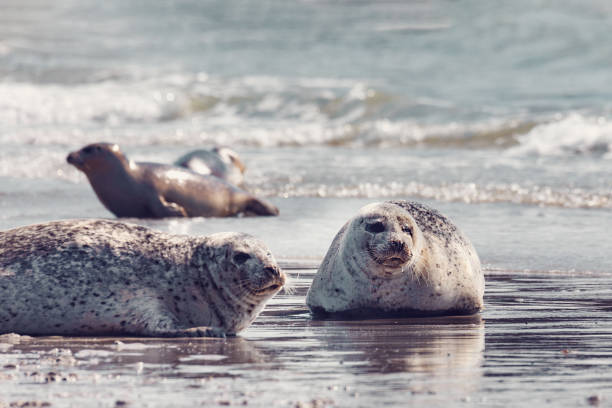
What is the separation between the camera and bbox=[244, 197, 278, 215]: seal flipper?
34.1ft

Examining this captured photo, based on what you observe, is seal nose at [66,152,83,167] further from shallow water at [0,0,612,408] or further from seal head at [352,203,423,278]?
seal head at [352,203,423,278]

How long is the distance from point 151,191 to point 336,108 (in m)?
10.6

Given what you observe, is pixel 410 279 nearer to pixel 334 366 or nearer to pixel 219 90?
pixel 334 366

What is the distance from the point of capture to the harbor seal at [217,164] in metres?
12.6

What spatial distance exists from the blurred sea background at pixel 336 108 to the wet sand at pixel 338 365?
2443 millimetres

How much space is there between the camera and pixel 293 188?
12.4 m

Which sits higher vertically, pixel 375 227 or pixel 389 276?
pixel 375 227

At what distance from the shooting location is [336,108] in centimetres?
2100

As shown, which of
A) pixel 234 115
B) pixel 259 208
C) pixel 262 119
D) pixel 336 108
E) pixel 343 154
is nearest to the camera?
pixel 259 208

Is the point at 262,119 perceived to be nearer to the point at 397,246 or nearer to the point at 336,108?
the point at 336,108

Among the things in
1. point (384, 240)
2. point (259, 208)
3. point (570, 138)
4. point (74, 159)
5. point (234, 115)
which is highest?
point (384, 240)

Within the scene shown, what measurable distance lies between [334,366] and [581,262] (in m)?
3.85

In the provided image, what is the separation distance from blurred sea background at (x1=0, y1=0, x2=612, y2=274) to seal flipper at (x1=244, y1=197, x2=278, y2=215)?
260 mm

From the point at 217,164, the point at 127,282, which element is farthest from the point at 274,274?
the point at 217,164
